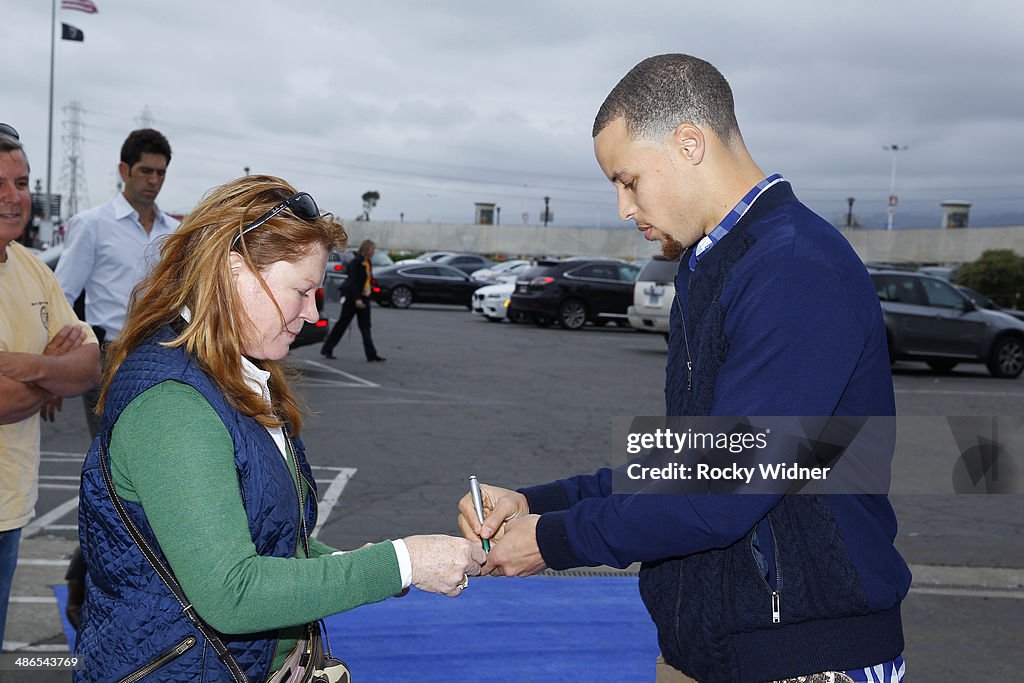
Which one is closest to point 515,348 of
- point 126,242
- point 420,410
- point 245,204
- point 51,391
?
point 420,410

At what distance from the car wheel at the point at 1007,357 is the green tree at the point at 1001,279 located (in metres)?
12.4

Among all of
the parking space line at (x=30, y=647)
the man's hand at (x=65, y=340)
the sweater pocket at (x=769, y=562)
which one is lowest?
the parking space line at (x=30, y=647)

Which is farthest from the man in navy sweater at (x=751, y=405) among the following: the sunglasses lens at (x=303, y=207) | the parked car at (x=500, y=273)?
the parked car at (x=500, y=273)

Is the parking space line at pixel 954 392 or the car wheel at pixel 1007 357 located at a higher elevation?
the car wheel at pixel 1007 357

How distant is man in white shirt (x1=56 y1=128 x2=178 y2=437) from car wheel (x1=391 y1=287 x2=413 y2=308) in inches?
994

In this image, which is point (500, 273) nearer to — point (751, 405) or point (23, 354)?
point (23, 354)

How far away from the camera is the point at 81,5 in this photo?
124 feet

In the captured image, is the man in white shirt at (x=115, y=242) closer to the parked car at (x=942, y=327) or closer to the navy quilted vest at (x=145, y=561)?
the navy quilted vest at (x=145, y=561)

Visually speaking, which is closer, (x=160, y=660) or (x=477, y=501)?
(x=160, y=660)

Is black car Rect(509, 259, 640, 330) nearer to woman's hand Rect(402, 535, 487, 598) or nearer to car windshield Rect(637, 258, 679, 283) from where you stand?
car windshield Rect(637, 258, 679, 283)

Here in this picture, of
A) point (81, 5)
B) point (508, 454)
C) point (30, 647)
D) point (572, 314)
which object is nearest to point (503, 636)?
point (30, 647)

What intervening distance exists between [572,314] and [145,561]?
22951mm

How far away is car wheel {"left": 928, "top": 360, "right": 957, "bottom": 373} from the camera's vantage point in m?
17.9

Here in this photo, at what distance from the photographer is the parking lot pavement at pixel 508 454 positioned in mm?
5492
